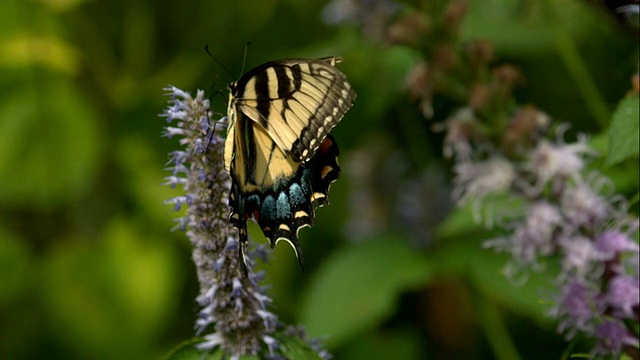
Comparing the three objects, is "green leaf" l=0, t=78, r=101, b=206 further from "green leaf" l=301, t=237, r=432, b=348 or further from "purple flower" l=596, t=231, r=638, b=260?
"purple flower" l=596, t=231, r=638, b=260

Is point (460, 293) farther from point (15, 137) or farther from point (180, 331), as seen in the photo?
point (15, 137)

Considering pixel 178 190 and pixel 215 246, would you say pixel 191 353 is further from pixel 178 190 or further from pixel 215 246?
pixel 178 190

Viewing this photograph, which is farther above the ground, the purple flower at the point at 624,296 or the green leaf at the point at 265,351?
the green leaf at the point at 265,351

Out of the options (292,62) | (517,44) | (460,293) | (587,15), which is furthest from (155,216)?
(292,62)

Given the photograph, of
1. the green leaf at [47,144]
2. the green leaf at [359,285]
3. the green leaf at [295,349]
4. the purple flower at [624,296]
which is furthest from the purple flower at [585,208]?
the green leaf at [47,144]

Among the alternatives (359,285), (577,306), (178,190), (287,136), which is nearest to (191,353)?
(287,136)

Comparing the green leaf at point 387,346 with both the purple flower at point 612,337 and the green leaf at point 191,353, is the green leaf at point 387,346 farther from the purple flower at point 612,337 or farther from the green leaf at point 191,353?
the green leaf at point 191,353
